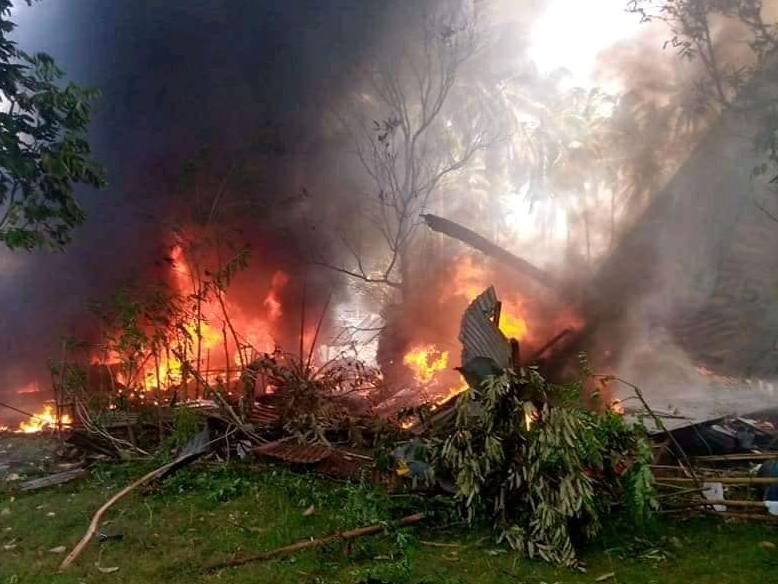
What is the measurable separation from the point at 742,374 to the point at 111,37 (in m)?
16.2

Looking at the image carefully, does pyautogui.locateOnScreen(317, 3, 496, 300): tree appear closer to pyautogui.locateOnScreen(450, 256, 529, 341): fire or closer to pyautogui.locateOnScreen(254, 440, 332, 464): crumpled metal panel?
pyautogui.locateOnScreen(450, 256, 529, 341): fire

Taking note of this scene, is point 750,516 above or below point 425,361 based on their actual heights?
below

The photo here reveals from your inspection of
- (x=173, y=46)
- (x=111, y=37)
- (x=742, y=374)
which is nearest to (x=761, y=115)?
(x=742, y=374)

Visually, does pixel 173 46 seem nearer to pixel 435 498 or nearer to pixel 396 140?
pixel 396 140

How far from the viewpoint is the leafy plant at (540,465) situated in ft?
13.4

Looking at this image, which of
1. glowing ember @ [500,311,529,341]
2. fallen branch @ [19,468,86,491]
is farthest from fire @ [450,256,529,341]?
fallen branch @ [19,468,86,491]

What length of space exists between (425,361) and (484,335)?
24.6 feet

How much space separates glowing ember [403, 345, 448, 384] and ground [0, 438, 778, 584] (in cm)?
660

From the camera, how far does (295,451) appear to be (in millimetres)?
6598

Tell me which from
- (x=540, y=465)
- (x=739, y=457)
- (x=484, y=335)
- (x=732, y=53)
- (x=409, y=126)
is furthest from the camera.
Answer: (x=409, y=126)

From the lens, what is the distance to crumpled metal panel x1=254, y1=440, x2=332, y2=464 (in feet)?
20.7

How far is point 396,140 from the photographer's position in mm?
15578

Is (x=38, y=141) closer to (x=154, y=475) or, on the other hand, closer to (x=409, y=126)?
(x=154, y=475)

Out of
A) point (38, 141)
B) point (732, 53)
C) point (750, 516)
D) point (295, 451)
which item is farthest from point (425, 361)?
point (750, 516)
